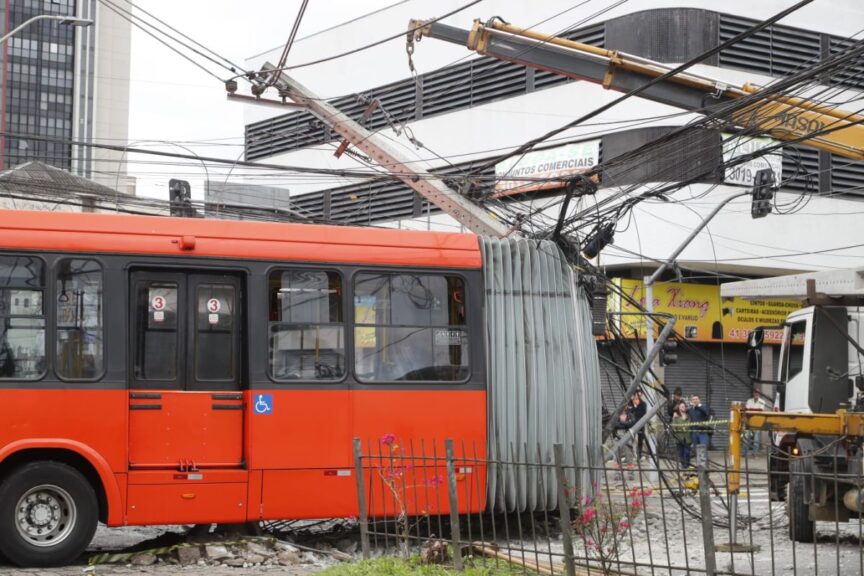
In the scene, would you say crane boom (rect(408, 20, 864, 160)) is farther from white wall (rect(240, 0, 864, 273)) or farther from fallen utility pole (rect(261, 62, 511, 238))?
white wall (rect(240, 0, 864, 273))

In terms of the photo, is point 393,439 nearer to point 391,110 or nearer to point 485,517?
point 485,517

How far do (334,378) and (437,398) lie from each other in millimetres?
1143

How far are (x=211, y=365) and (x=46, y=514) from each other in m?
2.10

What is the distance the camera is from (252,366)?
40.3ft

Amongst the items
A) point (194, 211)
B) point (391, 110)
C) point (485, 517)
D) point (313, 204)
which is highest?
point (391, 110)

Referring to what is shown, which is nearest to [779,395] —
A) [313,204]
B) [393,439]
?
[393,439]

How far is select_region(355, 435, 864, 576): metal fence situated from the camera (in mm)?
9758

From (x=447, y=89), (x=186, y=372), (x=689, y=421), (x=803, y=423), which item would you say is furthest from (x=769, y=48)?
(x=186, y=372)

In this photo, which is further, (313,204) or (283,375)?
(313,204)

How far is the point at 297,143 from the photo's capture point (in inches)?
1713

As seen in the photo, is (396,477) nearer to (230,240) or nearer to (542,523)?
(542,523)

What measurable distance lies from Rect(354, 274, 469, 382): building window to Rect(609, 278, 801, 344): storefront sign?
1995 centimetres

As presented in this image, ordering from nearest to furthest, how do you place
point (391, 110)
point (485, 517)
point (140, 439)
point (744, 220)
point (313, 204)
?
point (140, 439)
point (485, 517)
point (744, 220)
point (391, 110)
point (313, 204)

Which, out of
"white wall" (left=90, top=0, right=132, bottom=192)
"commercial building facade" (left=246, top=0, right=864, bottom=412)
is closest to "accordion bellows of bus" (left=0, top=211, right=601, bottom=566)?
"commercial building facade" (left=246, top=0, right=864, bottom=412)
